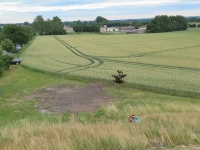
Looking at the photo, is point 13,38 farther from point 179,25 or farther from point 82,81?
point 179,25

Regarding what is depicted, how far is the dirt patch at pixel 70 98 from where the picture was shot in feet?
63.6

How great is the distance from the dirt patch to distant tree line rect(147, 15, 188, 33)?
439 feet

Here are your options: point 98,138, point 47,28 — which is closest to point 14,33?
point 98,138

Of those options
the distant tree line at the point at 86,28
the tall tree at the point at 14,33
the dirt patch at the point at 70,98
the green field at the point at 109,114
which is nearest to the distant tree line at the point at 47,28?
the distant tree line at the point at 86,28

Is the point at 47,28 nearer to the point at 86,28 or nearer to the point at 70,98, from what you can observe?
the point at 86,28

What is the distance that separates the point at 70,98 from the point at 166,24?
14570cm

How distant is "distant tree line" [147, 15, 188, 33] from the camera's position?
6073 inches

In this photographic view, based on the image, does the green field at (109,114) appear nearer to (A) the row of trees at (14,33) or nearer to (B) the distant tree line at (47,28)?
(A) the row of trees at (14,33)

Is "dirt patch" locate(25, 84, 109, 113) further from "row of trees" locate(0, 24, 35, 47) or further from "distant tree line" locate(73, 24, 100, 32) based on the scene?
"distant tree line" locate(73, 24, 100, 32)

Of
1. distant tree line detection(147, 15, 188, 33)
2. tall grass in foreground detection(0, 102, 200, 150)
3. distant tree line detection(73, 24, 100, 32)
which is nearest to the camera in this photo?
tall grass in foreground detection(0, 102, 200, 150)

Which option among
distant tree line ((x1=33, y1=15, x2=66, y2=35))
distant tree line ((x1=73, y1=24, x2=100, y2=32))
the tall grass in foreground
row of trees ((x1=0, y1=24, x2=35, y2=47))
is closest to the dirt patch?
the tall grass in foreground

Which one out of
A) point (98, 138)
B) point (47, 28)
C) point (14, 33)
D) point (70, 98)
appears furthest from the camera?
A: point (47, 28)

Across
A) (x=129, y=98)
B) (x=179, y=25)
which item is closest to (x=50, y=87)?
(x=129, y=98)

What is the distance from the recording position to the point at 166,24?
15900cm
